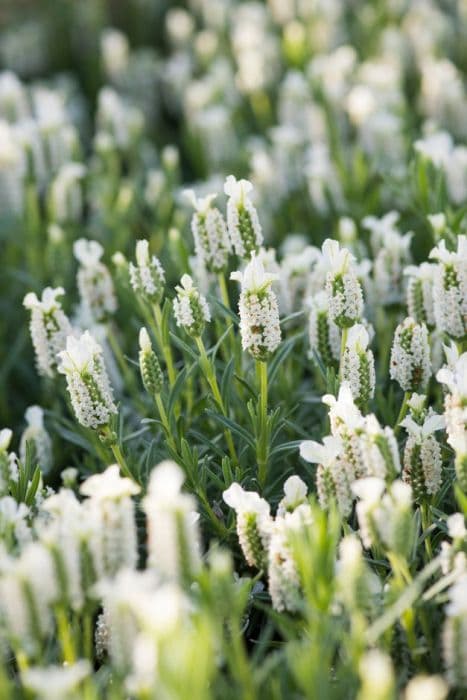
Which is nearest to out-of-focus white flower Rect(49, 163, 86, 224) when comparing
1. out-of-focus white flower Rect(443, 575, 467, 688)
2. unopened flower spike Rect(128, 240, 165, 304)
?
unopened flower spike Rect(128, 240, 165, 304)

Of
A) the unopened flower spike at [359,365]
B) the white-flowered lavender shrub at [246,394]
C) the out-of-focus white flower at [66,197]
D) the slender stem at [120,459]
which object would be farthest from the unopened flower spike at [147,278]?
the out-of-focus white flower at [66,197]

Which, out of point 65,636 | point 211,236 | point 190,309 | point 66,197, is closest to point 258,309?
point 190,309

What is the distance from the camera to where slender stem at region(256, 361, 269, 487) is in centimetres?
205

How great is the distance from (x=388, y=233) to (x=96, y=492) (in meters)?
1.24

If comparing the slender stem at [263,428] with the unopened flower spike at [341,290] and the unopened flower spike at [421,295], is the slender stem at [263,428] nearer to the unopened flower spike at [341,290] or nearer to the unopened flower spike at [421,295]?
the unopened flower spike at [341,290]

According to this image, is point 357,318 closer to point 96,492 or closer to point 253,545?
point 253,545

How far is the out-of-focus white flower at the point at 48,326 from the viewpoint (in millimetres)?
2260

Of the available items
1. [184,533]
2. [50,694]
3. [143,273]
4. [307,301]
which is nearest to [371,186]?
[307,301]

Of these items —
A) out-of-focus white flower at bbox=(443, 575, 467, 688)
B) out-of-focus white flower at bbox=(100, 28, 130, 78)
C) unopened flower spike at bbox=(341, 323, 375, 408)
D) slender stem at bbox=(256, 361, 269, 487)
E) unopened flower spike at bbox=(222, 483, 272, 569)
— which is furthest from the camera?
out-of-focus white flower at bbox=(100, 28, 130, 78)

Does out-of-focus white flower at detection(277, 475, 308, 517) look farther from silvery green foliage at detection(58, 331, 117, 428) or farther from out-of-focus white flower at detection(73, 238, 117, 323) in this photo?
out-of-focus white flower at detection(73, 238, 117, 323)

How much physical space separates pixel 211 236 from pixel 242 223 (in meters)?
0.14

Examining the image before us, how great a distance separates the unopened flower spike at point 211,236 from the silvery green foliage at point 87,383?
41 centimetres

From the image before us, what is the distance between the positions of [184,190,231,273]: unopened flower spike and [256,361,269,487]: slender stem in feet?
0.95

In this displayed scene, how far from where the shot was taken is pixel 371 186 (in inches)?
141
